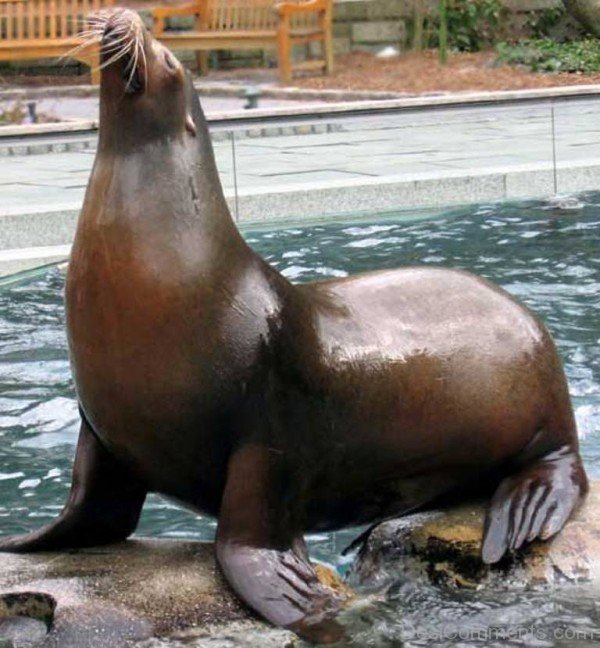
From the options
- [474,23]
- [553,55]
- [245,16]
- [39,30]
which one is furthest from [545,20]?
[39,30]

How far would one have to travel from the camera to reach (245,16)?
22.4m

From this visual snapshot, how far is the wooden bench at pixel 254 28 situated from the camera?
20.5 metres

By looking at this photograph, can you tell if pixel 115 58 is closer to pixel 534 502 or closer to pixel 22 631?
pixel 22 631

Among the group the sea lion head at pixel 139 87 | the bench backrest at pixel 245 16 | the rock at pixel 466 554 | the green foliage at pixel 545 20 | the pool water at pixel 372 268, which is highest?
the sea lion head at pixel 139 87

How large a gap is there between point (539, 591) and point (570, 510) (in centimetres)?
26

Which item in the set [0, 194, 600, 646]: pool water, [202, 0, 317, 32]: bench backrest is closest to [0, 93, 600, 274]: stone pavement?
[0, 194, 600, 646]: pool water

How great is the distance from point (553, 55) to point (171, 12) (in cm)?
506

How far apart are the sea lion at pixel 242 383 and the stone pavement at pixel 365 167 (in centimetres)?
588

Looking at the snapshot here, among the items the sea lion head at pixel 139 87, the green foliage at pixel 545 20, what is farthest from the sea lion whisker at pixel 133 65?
the green foliage at pixel 545 20

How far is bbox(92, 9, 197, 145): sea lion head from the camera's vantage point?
11.4 ft

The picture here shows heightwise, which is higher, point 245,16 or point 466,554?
point 245,16

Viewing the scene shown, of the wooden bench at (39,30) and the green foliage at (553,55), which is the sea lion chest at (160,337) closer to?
the wooden bench at (39,30)

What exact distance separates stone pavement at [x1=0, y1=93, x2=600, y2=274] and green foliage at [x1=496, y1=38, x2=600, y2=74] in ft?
18.5

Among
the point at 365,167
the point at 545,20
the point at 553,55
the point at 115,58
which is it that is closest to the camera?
the point at 115,58
